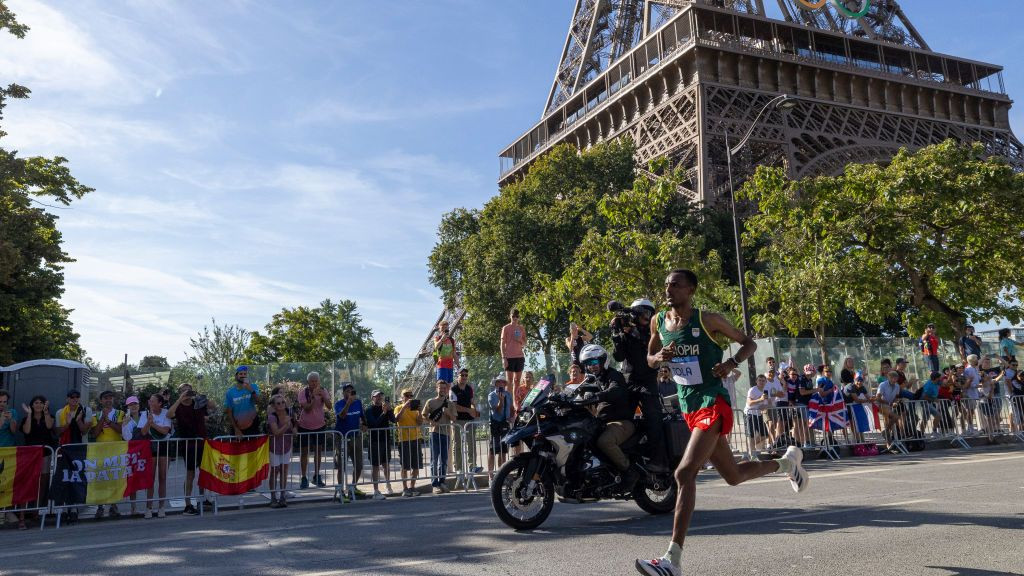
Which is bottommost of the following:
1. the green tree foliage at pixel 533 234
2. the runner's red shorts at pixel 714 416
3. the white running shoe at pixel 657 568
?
the white running shoe at pixel 657 568

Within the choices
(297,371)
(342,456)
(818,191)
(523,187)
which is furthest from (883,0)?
(342,456)

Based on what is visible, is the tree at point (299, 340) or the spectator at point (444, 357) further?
the tree at point (299, 340)

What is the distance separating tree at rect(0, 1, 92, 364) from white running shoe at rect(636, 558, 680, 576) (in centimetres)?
1824

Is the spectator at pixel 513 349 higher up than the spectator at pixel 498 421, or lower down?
higher up

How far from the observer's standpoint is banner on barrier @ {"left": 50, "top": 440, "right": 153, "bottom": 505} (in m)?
9.12

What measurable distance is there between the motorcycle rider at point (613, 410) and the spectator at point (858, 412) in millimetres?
9362

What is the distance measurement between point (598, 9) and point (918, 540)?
180 feet

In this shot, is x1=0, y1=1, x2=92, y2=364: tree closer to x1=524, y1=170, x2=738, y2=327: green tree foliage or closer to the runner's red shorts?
x1=524, y1=170, x2=738, y2=327: green tree foliage

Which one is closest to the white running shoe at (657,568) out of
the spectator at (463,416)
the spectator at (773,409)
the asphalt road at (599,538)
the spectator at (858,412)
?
the asphalt road at (599,538)

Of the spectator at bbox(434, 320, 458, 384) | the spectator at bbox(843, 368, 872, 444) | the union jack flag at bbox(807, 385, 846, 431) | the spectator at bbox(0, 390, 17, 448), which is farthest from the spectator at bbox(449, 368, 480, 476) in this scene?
the spectator at bbox(843, 368, 872, 444)

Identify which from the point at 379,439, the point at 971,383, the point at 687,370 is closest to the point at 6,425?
the point at 379,439

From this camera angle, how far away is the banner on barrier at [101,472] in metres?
9.12

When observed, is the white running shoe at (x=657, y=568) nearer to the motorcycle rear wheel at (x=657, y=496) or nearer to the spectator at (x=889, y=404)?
the motorcycle rear wheel at (x=657, y=496)

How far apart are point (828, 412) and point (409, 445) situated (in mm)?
7987
